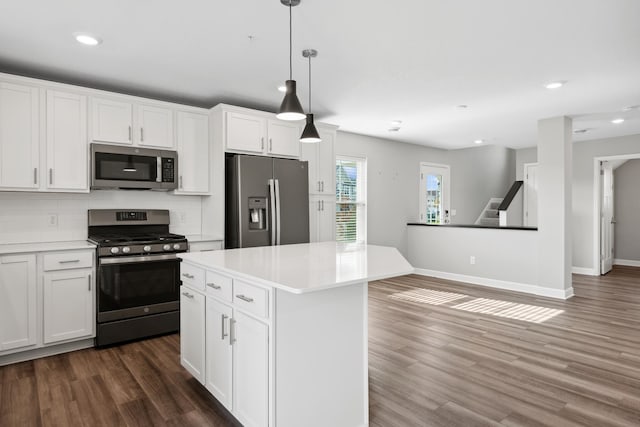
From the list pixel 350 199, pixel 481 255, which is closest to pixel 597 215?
pixel 481 255

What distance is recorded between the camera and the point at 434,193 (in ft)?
24.8

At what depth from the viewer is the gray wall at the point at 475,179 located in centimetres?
794

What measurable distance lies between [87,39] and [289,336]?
8.20ft

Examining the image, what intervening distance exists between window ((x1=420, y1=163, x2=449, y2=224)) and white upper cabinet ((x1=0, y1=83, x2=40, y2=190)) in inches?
232

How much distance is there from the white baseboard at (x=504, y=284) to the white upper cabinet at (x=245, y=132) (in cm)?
380

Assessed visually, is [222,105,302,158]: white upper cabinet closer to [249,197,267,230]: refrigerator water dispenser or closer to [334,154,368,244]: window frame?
[249,197,267,230]: refrigerator water dispenser

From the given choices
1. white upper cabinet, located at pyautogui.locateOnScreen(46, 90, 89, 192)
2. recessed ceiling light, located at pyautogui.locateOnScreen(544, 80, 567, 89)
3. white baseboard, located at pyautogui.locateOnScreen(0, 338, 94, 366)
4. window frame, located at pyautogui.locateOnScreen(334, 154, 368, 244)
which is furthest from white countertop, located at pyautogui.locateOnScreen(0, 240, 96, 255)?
recessed ceiling light, located at pyautogui.locateOnScreen(544, 80, 567, 89)

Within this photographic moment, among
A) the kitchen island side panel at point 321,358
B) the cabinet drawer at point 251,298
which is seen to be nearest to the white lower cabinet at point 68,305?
the cabinet drawer at point 251,298

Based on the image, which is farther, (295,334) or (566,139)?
(566,139)

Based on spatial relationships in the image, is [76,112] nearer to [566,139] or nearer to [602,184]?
[566,139]

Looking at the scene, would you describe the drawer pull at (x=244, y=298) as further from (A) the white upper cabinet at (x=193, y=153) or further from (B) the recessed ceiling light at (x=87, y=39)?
(A) the white upper cabinet at (x=193, y=153)

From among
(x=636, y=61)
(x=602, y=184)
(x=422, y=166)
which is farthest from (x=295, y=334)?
(x=602, y=184)

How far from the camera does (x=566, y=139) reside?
195 inches

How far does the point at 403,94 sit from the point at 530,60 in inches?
49.4
